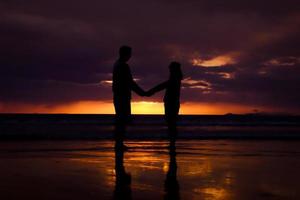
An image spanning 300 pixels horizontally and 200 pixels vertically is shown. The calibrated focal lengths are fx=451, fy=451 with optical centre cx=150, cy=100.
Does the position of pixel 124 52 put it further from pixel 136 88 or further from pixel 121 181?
pixel 121 181

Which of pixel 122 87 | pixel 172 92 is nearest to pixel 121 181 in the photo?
pixel 122 87

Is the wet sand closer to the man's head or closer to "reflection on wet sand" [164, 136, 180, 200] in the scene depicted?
"reflection on wet sand" [164, 136, 180, 200]

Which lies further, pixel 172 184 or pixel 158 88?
pixel 158 88

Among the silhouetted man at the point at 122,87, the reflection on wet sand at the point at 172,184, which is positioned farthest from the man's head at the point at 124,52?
the reflection on wet sand at the point at 172,184

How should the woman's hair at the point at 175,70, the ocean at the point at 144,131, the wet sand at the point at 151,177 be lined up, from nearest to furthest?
the wet sand at the point at 151,177 → the woman's hair at the point at 175,70 → the ocean at the point at 144,131

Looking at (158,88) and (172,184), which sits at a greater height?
(158,88)

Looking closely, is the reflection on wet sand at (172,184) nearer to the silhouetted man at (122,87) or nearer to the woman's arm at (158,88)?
the silhouetted man at (122,87)

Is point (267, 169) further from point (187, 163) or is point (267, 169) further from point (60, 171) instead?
point (60, 171)

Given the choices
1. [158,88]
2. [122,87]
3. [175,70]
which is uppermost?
[175,70]

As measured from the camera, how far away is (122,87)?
1038cm

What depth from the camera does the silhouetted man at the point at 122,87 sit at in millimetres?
10203

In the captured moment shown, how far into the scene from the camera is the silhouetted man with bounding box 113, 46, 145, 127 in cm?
1020

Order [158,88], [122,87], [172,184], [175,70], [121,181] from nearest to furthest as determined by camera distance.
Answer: [172,184] < [121,181] < [122,87] < [158,88] < [175,70]

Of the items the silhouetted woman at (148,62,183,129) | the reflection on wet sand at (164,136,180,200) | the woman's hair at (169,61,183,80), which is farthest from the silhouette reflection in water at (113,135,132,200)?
the woman's hair at (169,61,183,80)
